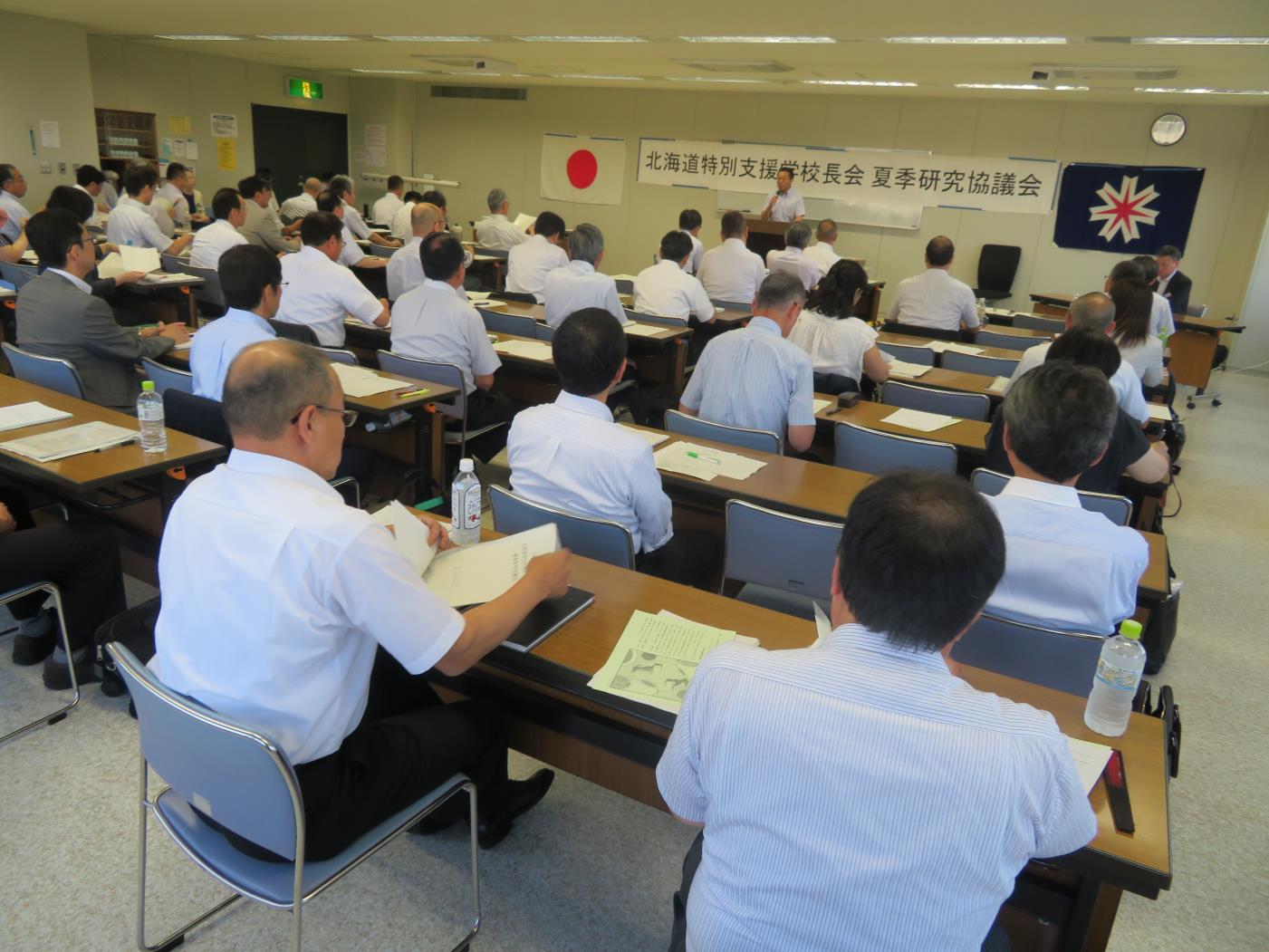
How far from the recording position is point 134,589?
128 inches

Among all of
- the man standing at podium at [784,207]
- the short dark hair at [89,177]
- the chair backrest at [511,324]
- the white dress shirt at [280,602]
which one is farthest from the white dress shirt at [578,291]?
the short dark hair at [89,177]

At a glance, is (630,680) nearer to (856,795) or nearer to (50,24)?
(856,795)

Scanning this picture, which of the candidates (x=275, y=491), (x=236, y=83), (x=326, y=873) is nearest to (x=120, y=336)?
(x=275, y=491)

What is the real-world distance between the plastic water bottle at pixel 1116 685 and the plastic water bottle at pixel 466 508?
1353mm

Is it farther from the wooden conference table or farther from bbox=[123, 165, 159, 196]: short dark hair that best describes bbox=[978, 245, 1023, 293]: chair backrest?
the wooden conference table

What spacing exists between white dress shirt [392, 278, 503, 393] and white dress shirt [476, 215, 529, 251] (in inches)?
205

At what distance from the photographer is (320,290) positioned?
14.8ft

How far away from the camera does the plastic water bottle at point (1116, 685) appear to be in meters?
1.46

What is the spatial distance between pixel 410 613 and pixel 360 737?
355 millimetres

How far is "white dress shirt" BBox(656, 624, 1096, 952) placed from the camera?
96 centimetres

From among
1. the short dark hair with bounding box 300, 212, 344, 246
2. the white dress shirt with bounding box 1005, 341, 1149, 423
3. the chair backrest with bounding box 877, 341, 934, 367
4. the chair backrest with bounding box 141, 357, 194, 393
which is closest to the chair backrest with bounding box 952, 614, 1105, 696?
the white dress shirt with bounding box 1005, 341, 1149, 423

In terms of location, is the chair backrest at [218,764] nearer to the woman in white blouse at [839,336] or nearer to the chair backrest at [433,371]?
the chair backrest at [433,371]

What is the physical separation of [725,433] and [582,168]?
10632mm

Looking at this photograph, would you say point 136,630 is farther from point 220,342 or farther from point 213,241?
point 213,241
